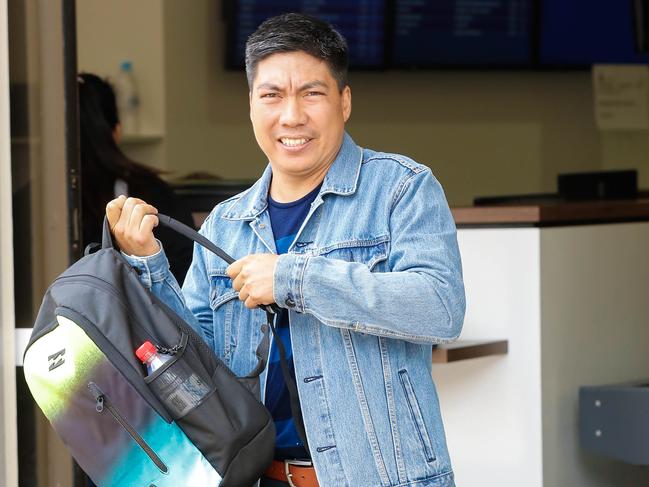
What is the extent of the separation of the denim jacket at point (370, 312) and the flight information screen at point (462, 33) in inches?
162

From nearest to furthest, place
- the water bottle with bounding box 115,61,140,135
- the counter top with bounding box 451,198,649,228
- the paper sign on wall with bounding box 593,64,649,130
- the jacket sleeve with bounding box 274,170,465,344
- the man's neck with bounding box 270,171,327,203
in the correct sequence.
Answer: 1. the jacket sleeve with bounding box 274,170,465,344
2. the man's neck with bounding box 270,171,327,203
3. the counter top with bounding box 451,198,649,228
4. the water bottle with bounding box 115,61,140,135
5. the paper sign on wall with bounding box 593,64,649,130

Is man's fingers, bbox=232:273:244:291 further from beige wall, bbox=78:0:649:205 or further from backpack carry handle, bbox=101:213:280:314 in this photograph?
beige wall, bbox=78:0:649:205

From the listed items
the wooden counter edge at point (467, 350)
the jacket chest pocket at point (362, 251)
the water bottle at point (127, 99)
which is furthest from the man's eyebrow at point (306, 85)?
the water bottle at point (127, 99)

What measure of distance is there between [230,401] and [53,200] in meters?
1.17

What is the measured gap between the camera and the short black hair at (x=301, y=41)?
1839 millimetres

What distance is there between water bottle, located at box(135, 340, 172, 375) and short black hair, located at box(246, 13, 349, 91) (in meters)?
0.45

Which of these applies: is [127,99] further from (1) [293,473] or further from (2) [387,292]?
(2) [387,292]

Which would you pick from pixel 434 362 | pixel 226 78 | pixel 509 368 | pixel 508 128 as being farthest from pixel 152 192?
pixel 508 128

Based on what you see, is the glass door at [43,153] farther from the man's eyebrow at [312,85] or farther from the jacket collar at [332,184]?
the man's eyebrow at [312,85]

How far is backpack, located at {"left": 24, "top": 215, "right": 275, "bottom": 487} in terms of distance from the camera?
174 cm

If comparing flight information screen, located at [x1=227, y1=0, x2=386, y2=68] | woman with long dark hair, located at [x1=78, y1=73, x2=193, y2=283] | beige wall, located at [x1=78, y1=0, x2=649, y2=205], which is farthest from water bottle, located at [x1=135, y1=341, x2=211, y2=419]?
flight information screen, located at [x1=227, y1=0, x2=386, y2=68]

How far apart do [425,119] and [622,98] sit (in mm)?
1039

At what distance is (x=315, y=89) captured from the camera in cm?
185

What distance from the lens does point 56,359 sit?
175 centimetres
